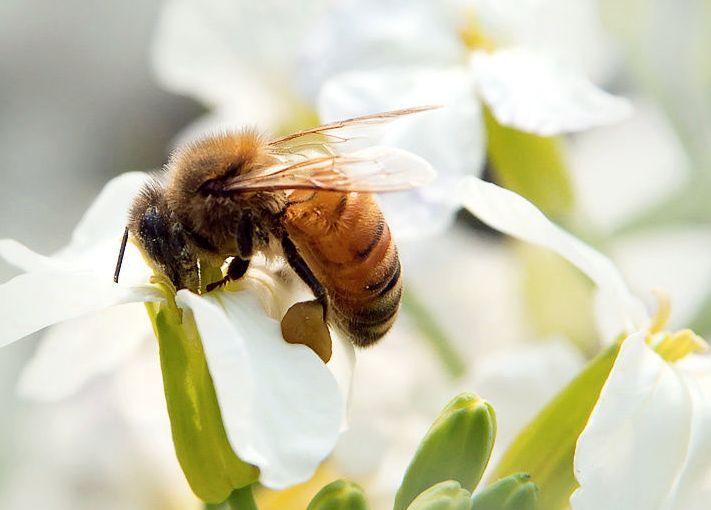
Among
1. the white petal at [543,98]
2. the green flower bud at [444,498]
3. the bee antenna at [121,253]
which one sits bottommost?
the green flower bud at [444,498]

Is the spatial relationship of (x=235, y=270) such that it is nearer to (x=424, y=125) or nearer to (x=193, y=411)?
(x=193, y=411)

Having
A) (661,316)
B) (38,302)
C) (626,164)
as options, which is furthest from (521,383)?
(626,164)

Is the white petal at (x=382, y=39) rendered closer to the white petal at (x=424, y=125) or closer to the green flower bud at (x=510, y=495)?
the white petal at (x=424, y=125)

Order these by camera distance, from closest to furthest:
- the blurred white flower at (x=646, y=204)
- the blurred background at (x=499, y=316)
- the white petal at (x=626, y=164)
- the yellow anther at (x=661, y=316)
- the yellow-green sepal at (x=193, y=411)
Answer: the yellow-green sepal at (x=193, y=411) → the yellow anther at (x=661, y=316) → the blurred background at (x=499, y=316) → the blurred white flower at (x=646, y=204) → the white petal at (x=626, y=164)

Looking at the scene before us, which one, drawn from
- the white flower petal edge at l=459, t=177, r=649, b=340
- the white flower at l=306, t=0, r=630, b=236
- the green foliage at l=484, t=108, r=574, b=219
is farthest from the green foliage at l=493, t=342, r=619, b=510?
the green foliage at l=484, t=108, r=574, b=219

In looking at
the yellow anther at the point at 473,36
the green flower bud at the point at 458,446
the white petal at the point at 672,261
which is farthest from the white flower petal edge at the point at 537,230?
the white petal at the point at 672,261

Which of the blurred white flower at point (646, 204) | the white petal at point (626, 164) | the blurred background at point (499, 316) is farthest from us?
the white petal at point (626, 164)
